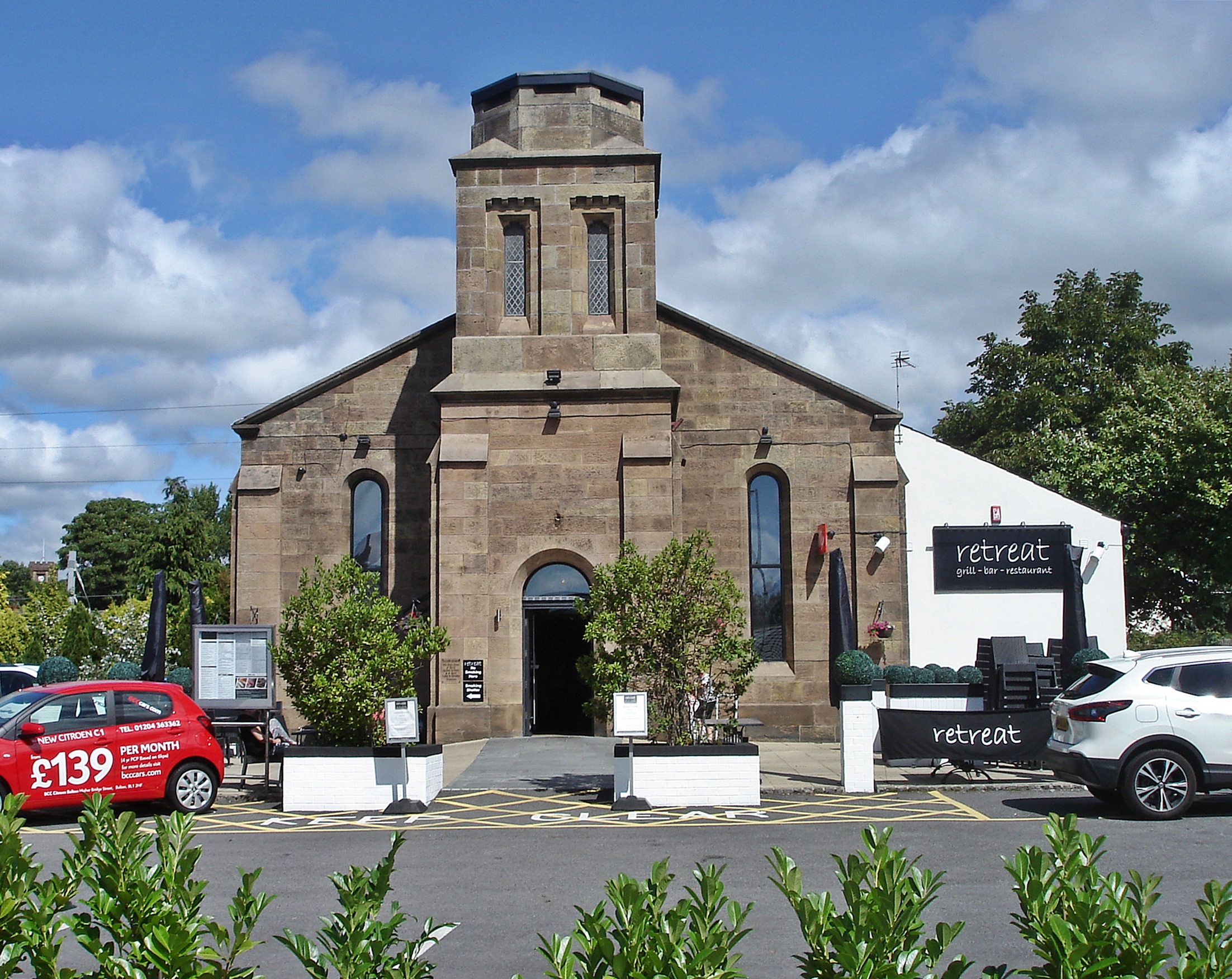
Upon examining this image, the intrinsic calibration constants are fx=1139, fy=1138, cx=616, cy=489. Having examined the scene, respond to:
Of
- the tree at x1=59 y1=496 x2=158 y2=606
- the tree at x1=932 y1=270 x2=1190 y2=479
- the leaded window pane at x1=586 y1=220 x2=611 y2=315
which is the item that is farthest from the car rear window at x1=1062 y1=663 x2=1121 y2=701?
the tree at x1=59 y1=496 x2=158 y2=606

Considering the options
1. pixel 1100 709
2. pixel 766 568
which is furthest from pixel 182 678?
pixel 1100 709

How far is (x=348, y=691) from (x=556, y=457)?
27.5 feet

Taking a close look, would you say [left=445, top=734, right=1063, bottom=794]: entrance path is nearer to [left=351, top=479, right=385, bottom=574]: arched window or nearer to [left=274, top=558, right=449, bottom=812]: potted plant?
[left=274, top=558, right=449, bottom=812]: potted plant

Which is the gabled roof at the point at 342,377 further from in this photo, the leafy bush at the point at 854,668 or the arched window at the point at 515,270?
the leafy bush at the point at 854,668

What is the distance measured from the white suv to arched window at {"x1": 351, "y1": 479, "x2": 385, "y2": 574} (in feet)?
48.5

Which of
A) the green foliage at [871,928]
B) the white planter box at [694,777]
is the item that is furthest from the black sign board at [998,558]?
the green foliage at [871,928]

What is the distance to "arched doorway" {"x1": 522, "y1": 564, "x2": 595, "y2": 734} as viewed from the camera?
20.8 metres

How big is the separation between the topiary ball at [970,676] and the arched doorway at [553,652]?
6.93 m

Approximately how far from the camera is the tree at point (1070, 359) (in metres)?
39.0

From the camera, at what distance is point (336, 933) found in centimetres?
377

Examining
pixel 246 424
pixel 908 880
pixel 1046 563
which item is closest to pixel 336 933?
pixel 908 880

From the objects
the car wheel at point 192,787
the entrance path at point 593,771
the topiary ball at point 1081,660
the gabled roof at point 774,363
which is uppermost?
the gabled roof at point 774,363

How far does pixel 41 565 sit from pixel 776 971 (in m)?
135

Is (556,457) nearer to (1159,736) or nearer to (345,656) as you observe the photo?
(345,656)
